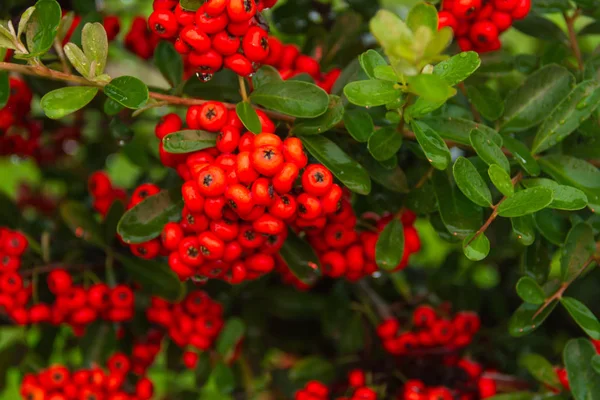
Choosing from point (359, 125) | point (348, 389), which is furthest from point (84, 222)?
point (359, 125)

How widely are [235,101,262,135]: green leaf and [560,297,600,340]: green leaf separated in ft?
2.70

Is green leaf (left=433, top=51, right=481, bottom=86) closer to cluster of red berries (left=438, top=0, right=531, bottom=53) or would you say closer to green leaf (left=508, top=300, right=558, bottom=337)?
cluster of red berries (left=438, top=0, right=531, bottom=53)

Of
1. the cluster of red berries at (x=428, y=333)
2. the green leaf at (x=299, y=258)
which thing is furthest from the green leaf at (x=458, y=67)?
the cluster of red berries at (x=428, y=333)

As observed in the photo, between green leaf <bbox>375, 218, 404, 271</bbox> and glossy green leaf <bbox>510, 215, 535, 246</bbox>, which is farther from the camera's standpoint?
green leaf <bbox>375, 218, 404, 271</bbox>

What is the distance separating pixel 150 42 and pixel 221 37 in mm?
996

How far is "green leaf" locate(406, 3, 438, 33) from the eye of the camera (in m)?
1.13

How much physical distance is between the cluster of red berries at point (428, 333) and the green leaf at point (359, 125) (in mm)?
875

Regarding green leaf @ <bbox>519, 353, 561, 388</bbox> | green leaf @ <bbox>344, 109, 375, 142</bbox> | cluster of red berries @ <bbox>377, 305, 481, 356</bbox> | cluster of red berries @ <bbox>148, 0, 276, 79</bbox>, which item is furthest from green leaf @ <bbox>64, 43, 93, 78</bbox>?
green leaf @ <bbox>519, 353, 561, 388</bbox>

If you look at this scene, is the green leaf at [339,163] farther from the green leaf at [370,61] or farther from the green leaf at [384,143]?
the green leaf at [370,61]

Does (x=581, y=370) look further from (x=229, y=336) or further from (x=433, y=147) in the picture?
(x=229, y=336)

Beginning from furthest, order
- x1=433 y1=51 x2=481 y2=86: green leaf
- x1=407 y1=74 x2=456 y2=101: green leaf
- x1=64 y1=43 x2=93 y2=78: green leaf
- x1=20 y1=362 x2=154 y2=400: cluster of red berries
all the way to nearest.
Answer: x1=20 y1=362 x2=154 y2=400: cluster of red berries → x1=64 y1=43 x2=93 y2=78: green leaf → x1=433 y1=51 x2=481 y2=86: green leaf → x1=407 y1=74 x2=456 y2=101: green leaf

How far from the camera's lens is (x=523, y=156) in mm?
1455

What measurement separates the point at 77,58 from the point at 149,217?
1.31 ft

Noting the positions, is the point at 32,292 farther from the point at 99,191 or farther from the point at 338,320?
the point at 338,320
